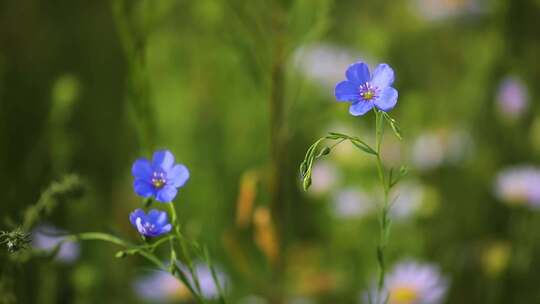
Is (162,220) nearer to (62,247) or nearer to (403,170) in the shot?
(403,170)

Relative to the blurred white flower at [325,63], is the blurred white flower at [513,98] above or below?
below

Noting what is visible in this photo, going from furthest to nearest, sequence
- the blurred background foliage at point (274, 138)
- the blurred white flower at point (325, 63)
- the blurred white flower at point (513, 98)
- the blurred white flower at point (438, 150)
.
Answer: the blurred white flower at point (325, 63) → the blurred white flower at point (438, 150) → the blurred white flower at point (513, 98) → the blurred background foliage at point (274, 138)

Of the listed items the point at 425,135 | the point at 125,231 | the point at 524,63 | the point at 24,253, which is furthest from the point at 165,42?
the point at 24,253

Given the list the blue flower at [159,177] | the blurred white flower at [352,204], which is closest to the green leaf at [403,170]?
the blue flower at [159,177]

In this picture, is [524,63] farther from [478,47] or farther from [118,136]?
[118,136]

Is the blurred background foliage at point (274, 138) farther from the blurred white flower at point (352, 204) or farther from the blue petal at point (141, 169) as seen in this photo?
the blue petal at point (141, 169)
